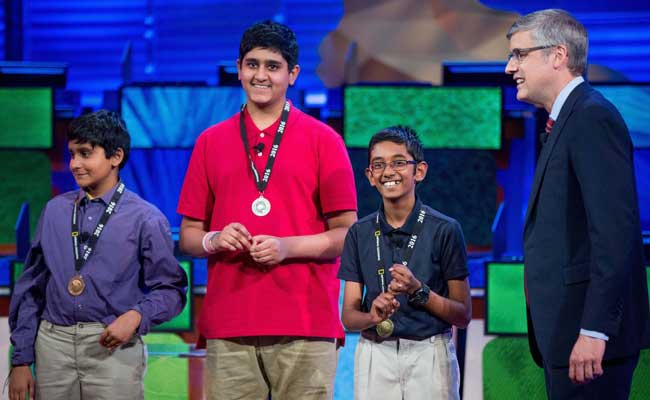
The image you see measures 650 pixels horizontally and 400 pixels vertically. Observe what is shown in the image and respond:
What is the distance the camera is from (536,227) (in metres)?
2.20

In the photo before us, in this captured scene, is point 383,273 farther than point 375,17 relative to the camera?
No

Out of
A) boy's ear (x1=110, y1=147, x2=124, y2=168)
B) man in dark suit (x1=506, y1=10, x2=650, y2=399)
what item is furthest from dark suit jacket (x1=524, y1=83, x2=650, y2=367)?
boy's ear (x1=110, y1=147, x2=124, y2=168)

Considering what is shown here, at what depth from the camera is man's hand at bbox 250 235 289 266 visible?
97.2 inches

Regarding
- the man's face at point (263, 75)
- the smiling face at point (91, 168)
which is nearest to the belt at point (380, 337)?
the man's face at point (263, 75)

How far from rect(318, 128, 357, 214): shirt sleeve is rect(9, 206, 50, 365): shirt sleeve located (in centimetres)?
101

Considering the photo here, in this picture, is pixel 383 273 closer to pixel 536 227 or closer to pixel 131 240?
pixel 536 227

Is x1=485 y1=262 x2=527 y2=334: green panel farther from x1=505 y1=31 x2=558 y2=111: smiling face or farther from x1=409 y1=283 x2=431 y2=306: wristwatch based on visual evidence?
x1=505 y1=31 x2=558 y2=111: smiling face

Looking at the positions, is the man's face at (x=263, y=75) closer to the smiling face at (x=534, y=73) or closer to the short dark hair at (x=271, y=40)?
the short dark hair at (x=271, y=40)

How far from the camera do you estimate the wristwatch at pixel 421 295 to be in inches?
102

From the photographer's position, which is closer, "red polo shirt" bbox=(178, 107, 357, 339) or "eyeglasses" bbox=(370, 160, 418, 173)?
"red polo shirt" bbox=(178, 107, 357, 339)

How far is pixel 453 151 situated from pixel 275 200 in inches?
66.0

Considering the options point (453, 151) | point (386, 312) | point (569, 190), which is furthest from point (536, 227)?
point (453, 151)

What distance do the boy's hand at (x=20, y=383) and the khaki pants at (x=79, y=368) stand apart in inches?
1.6

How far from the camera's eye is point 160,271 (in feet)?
9.54
